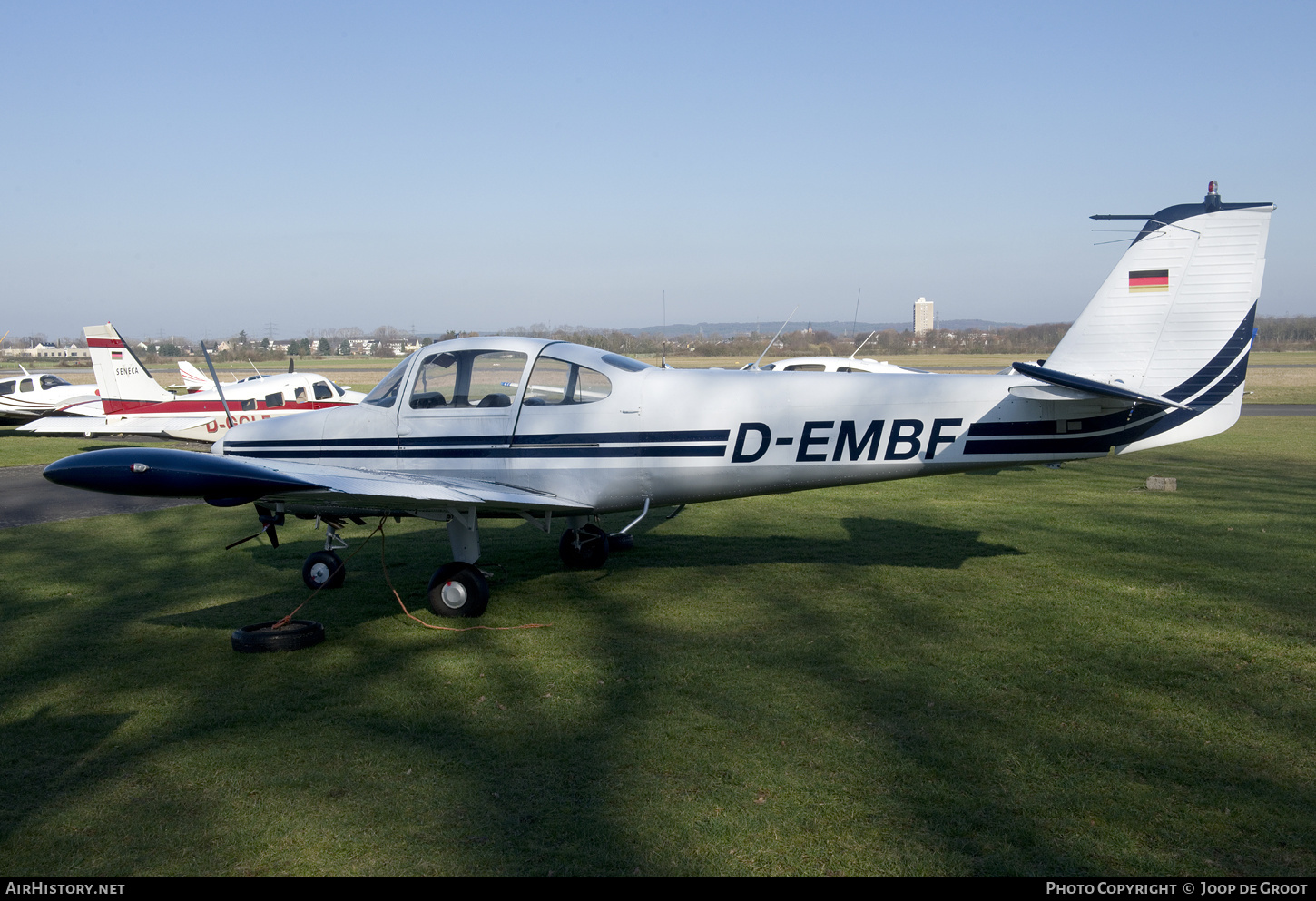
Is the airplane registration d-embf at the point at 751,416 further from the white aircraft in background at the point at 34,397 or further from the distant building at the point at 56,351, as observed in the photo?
the distant building at the point at 56,351

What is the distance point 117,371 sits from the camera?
20688mm

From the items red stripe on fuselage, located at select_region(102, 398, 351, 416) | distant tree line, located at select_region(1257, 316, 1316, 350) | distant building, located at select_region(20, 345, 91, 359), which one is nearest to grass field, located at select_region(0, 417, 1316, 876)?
red stripe on fuselage, located at select_region(102, 398, 351, 416)

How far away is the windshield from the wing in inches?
24.3

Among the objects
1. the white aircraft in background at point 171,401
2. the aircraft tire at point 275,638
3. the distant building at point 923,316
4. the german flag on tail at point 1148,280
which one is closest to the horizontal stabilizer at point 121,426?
the white aircraft in background at point 171,401

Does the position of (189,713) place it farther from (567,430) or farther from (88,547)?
(88,547)

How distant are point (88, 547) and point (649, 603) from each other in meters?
6.59

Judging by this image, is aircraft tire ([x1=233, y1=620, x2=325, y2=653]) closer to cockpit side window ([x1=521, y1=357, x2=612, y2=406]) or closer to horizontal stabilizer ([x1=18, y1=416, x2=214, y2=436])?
cockpit side window ([x1=521, y1=357, x2=612, y2=406])

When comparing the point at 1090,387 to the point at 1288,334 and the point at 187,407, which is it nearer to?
the point at 187,407

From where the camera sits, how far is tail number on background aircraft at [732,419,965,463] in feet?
23.0

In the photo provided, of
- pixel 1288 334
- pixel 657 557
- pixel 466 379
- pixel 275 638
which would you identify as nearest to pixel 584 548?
pixel 657 557

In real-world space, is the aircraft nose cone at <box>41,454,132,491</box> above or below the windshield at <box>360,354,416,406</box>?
below

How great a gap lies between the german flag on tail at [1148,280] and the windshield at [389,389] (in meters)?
5.80

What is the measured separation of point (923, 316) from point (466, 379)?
86454mm

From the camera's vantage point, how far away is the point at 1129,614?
22.2 feet
